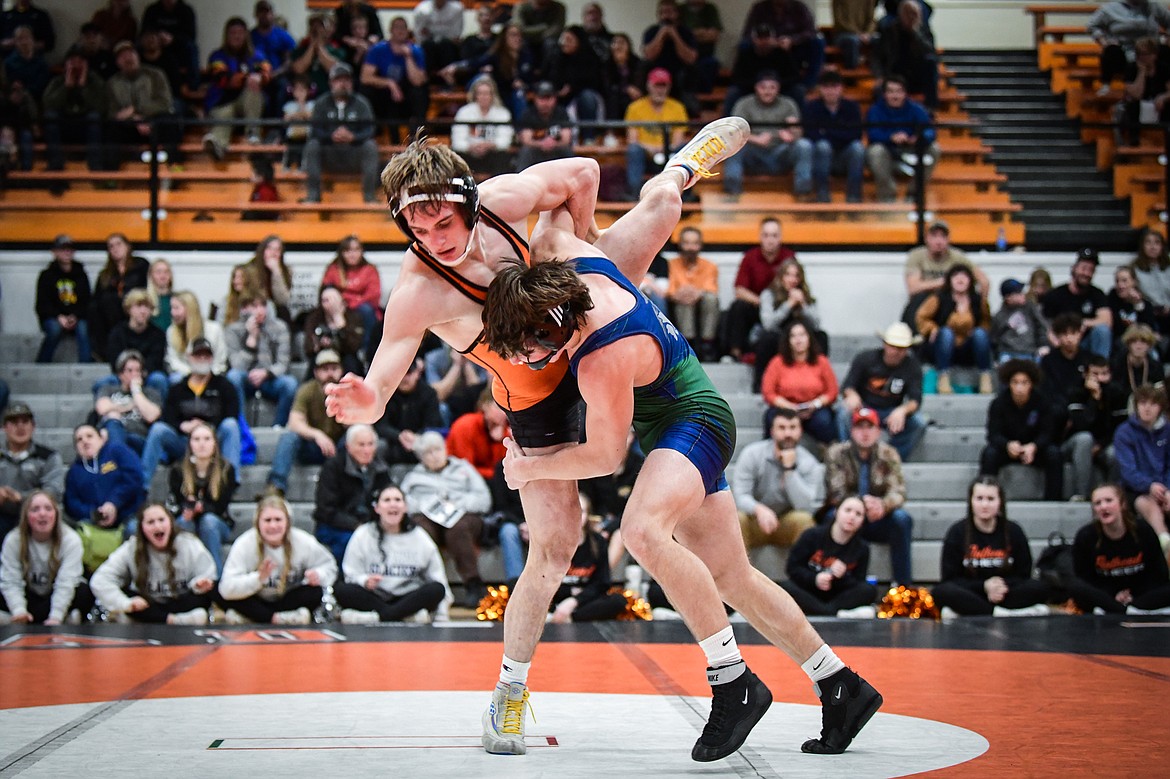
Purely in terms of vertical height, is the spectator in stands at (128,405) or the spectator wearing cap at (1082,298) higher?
the spectator wearing cap at (1082,298)

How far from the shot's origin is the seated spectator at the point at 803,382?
30.4 feet

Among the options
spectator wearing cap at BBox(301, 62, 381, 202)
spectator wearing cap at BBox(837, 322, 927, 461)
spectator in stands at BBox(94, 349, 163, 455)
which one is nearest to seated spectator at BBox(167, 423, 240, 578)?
spectator in stands at BBox(94, 349, 163, 455)

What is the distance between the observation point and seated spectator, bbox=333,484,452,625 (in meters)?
7.61

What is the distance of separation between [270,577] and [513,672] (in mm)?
4036

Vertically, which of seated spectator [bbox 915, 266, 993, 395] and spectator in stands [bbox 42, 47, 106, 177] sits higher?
spectator in stands [bbox 42, 47, 106, 177]

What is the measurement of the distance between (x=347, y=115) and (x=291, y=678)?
6.79 m

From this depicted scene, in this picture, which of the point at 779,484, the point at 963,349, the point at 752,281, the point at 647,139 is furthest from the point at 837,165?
the point at 779,484

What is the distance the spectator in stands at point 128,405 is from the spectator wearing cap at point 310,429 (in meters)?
0.86

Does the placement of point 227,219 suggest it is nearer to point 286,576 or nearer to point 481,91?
point 481,91

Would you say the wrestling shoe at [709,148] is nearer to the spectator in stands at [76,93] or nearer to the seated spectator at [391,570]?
the seated spectator at [391,570]

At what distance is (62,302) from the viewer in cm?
1058

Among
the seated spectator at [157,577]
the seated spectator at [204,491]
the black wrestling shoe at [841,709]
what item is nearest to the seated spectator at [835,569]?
the seated spectator at [157,577]

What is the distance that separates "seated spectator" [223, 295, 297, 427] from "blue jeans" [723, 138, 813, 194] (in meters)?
3.62

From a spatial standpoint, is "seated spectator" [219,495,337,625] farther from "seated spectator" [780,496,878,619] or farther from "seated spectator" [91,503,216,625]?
"seated spectator" [780,496,878,619]
